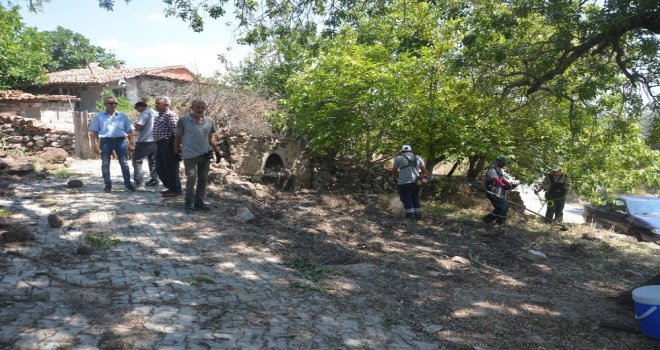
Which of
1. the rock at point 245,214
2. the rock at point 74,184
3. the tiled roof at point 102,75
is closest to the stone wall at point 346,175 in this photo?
the rock at point 245,214

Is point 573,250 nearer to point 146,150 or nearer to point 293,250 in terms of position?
point 293,250

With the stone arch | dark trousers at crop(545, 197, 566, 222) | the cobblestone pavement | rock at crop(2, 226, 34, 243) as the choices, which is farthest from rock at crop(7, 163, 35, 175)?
dark trousers at crop(545, 197, 566, 222)

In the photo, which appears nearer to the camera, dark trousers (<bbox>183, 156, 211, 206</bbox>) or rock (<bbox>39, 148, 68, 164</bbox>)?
dark trousers (<bbox>183, 156, 211, 206</bbox>)

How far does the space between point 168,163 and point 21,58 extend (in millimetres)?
17704

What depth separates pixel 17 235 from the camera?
16.4 feet

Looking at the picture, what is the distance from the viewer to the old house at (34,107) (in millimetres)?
16078

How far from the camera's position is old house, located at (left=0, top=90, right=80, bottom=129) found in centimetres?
Result: 1608

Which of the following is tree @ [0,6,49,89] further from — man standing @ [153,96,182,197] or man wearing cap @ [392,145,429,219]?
man wearing cap @ [392,145,429,219]

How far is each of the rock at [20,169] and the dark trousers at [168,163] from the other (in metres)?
2.97

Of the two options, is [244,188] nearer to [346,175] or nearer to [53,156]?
[346,175]

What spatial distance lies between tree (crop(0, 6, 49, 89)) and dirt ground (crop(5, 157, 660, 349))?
14.9 metres

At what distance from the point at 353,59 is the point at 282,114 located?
8.51 feet

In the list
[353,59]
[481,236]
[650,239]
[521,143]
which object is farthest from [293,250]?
[650,239]

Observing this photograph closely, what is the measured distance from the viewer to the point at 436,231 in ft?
29.9
